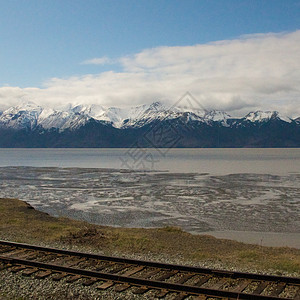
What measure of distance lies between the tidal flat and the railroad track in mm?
15588

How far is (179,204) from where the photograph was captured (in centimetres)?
5016

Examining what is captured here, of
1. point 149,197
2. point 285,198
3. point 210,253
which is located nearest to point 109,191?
point 149,197

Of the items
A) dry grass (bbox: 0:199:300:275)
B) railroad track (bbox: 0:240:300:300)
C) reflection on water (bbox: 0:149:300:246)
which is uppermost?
railroad track (bbox: 0:240:300:300)

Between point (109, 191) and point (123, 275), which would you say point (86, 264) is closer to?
point (123, 275)

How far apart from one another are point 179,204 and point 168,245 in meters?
27.0

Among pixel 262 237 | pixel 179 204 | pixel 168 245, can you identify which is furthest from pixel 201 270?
pixel 179 204

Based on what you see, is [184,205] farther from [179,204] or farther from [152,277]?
[152,277]

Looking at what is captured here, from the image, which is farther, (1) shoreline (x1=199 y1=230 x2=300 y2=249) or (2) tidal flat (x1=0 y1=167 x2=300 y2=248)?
(2) tidal flat (x1=0 y1=167 x2=300 y2=248)

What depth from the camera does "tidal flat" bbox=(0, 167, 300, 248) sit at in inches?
1489

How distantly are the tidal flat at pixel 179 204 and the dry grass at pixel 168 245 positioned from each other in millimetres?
6254

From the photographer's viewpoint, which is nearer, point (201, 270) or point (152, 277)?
point (152, 277)

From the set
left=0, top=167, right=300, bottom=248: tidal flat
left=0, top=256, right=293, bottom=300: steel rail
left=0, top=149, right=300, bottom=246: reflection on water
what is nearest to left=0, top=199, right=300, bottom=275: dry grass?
left=0, top=256, right=293, bottom=300: steel rail

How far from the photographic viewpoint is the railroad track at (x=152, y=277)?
13.8 m

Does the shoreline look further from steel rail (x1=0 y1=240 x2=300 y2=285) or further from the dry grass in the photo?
steel rail (x1=0 y1=240 x2=300 y2=285)
